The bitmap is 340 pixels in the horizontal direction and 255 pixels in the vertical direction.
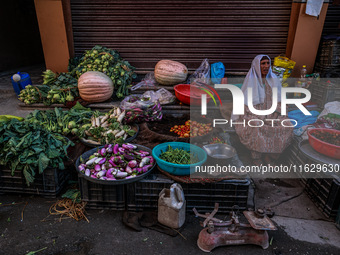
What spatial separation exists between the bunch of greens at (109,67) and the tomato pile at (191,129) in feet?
6.84

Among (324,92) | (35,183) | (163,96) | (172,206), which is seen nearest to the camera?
(172,206)

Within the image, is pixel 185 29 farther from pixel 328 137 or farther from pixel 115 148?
pixel 328 137

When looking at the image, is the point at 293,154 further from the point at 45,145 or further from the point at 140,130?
the point at 45,145

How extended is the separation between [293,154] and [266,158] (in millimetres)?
429

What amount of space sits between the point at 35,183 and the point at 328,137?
4142mm

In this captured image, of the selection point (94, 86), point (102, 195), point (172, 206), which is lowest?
point (102, 195)

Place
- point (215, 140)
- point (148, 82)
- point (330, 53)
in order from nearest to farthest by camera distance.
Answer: point (215, 140) < point (330, 53) < point (148, 82)

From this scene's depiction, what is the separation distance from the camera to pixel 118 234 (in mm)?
Answer: 2857

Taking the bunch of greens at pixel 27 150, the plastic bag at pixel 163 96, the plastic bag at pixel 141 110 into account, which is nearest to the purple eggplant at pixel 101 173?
the bunch of greens at pixel 27 150

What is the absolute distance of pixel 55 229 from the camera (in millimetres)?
2922

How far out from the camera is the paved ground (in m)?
2.66

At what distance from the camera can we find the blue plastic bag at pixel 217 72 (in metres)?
6.21

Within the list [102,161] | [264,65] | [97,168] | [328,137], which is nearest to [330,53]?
[264,65]

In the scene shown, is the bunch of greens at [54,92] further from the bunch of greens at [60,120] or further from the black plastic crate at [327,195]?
the black plastic crate at [327,195]
